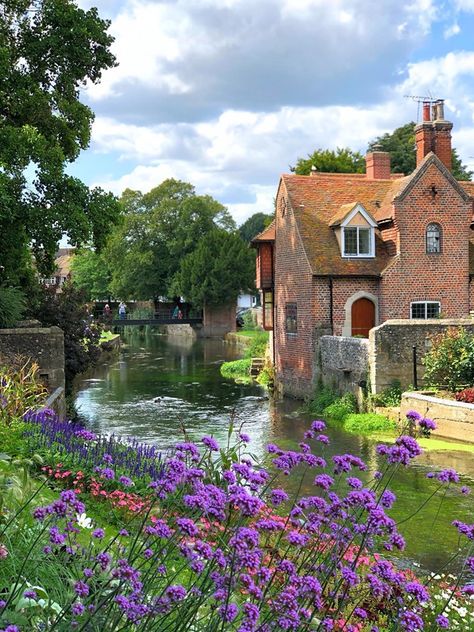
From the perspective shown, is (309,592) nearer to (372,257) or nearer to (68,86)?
(68,86)

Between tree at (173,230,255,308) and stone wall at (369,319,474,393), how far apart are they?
41.1m

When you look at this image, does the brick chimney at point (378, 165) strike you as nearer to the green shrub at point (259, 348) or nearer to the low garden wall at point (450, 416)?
the green shrub at point (259, 348)

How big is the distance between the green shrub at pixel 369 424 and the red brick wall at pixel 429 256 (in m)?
6.60

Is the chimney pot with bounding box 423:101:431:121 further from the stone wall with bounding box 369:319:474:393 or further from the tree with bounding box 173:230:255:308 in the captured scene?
the tree with bounding box 173:230:255:308

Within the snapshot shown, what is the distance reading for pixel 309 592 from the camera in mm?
3463

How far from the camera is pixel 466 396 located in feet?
62.3

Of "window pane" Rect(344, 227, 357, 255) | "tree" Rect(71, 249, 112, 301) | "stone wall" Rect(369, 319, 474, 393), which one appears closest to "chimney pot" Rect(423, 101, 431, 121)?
"window pane" Rect(344, 227, 357, 255)

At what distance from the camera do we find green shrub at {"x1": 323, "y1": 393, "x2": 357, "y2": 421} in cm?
2284

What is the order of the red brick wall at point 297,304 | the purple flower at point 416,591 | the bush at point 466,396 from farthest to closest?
the red brick wall at point 297,304
the bush at point 466,396
the purple flower at point 416,591

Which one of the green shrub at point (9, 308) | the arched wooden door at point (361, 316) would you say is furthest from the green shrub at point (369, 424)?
the green shrub at point (9, 308)

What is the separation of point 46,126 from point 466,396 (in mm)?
15019

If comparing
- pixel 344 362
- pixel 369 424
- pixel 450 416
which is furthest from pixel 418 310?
pixel 450 416

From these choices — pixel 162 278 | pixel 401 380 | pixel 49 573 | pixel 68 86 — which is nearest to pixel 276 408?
pixel 401 380

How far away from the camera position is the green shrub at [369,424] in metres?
20.3
